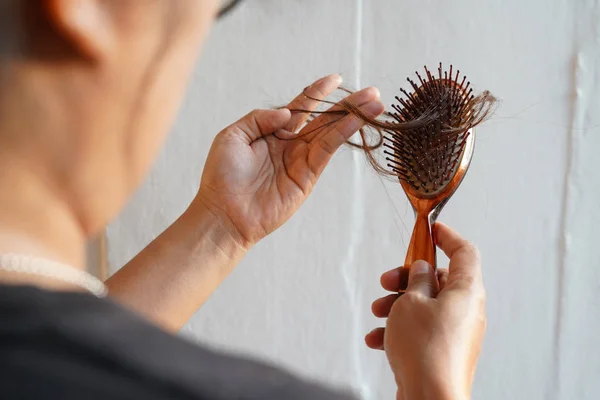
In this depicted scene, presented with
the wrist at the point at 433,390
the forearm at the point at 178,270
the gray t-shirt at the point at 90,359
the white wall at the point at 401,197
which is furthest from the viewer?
the white wall at the point at 401,197

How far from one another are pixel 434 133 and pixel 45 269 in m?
0.39

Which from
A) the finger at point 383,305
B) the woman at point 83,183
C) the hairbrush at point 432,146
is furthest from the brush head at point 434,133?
the woman at point 83,183

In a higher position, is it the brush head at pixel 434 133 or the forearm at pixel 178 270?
the brush head at pixel 434 133

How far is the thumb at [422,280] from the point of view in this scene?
514 millimetres

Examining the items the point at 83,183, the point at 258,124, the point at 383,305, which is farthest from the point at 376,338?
the point at 83,183

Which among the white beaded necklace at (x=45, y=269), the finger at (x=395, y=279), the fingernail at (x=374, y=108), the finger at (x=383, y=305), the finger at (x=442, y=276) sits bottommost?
the white beaded necklace at (x=45, y=269)

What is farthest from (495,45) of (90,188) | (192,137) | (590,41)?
(90,188)

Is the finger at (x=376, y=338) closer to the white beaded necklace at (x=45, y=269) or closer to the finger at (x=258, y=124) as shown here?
the finger at (x=258, y=124)

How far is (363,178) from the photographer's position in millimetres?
734

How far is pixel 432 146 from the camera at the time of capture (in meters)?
0.54

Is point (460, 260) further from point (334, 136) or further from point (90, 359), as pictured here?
point (90, 359)

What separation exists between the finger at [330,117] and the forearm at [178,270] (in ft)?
0.45

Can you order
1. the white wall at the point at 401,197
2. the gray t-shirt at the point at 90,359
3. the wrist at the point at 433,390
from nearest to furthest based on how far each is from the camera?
the gray t-shirt at the point at 90,359
the wrist at the point at 433,390
the white wall at the point at 401,197

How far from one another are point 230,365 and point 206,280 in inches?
14.0
